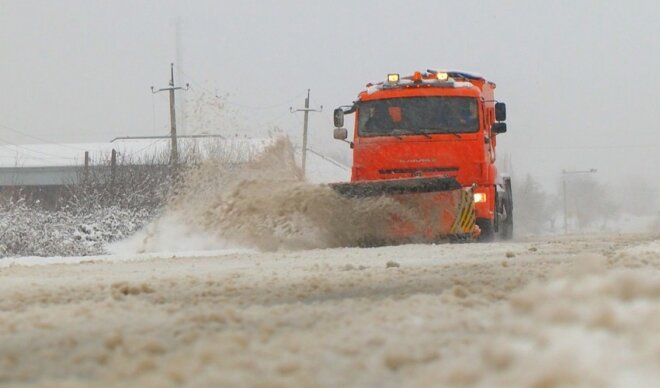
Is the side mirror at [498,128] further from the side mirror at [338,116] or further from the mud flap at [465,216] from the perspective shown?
the side mirror at [338,116]

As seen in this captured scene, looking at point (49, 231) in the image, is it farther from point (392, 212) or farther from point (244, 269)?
point (244, 269)

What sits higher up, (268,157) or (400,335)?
(268,157)

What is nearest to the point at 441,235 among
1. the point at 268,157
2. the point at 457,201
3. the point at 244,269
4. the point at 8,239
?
the point at 457,201

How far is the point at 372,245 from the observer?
15430 millimetres

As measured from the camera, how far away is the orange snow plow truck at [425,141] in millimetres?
15281

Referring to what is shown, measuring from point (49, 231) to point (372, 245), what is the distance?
785cm

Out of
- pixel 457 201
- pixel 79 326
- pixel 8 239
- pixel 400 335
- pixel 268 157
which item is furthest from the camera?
pixel 8 239

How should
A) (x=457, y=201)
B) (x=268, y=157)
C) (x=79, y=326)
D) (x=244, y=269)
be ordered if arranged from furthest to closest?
(x=268, y=157)
(x=457, y=201)
(x=244, y=269)
(x=79, y=326)

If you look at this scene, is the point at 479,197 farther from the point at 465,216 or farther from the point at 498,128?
the point at 498,128

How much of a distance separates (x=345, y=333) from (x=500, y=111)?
1333cm

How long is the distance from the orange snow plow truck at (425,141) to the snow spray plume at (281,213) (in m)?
0.52

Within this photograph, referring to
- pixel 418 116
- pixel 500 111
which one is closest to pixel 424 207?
pixel 418 116

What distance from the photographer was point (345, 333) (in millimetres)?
3977

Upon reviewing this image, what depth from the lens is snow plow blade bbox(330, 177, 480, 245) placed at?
14.6 m
